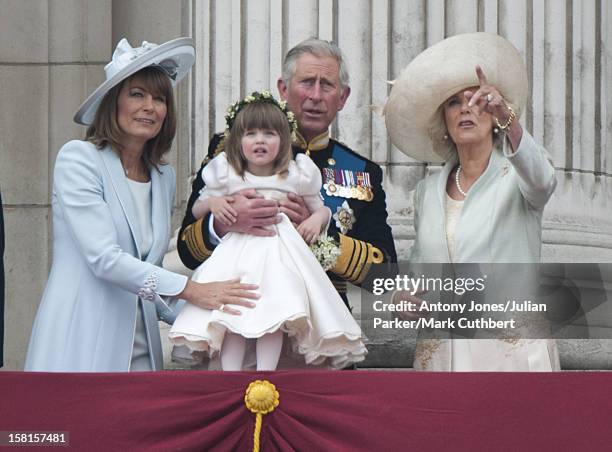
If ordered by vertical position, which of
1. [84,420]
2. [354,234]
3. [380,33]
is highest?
[380,33]

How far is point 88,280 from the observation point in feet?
18.0

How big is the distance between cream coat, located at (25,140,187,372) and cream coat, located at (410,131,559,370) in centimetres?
89

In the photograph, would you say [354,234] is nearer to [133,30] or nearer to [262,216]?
[262,216]

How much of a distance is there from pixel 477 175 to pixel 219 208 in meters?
0.86

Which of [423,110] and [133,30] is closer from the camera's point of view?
[423,110]

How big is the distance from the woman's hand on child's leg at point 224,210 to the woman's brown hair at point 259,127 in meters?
0.10

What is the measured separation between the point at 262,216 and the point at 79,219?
0.59m

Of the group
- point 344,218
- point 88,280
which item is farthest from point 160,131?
point 344,218

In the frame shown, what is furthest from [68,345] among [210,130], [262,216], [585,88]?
[585,88]

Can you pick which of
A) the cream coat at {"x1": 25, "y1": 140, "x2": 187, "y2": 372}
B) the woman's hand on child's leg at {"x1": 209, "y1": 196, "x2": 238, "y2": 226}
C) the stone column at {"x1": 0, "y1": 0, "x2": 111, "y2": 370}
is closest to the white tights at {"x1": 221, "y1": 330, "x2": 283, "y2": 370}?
the cream coat at {"x1": 25, "y1": 140, "x2": 187, "y2": 372}

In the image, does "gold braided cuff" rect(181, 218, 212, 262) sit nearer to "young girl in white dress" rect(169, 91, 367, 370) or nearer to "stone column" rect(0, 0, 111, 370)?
"young girl in white dress" rect(169, 91, 367, 370)

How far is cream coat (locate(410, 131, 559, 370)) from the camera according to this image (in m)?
5.39

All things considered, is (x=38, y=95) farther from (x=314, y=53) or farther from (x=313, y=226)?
(x=313, y=226)

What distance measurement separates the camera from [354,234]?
19.1 feet
